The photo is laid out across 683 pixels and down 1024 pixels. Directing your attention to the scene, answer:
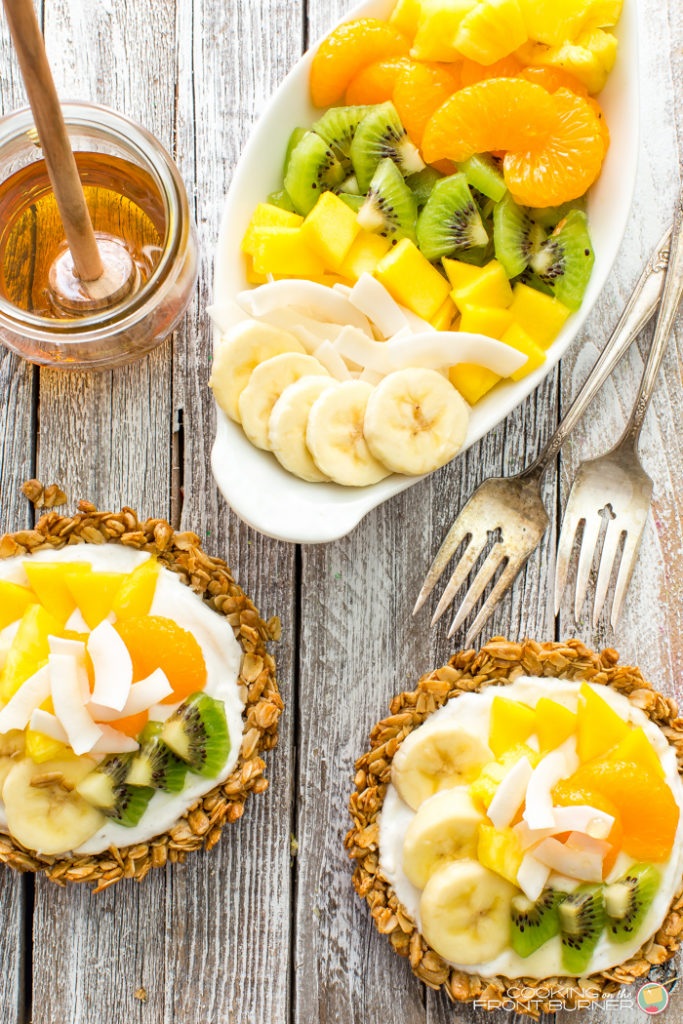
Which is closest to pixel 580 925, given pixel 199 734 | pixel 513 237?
pixel 199 734

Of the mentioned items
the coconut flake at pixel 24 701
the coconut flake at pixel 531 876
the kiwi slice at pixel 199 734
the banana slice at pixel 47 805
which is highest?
the coconut flake at pixel 24 701

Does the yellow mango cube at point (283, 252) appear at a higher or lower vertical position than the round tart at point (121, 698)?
higher

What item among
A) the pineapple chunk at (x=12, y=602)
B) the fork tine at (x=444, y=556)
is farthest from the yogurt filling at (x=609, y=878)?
the pineapple chunk at (x=12, y=602)

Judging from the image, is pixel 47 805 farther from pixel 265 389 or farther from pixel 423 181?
pixel 423 181

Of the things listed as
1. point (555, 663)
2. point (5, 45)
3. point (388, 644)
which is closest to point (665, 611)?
point (555, 663)

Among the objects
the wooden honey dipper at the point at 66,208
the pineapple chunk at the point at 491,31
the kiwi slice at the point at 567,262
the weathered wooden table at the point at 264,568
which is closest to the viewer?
the wooden honey dipper at the point at 66,208

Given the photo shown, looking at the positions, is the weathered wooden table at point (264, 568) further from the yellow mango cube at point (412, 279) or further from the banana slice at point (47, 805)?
the yellow mango cube at point (412, 279)
